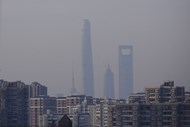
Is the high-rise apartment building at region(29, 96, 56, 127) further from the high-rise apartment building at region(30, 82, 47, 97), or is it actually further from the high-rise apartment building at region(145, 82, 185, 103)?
the high-rise apartment building at region(145, 82, 185, 103)

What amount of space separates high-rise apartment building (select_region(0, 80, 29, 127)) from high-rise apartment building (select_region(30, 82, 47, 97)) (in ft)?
15.0

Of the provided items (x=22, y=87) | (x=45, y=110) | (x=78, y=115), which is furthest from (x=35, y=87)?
(x=22, y=87)

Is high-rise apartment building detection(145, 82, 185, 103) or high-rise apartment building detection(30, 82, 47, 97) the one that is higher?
high-rise apartment building detection(30, 82, 47, 97)

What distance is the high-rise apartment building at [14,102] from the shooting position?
22.7m

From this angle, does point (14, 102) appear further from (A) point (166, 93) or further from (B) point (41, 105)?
(B) point (41, 105)

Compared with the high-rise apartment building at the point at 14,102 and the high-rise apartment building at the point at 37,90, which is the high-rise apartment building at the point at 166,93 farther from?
the high-rise apartment building at the point at 37,90

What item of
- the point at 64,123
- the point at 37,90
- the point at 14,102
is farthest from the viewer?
the point at 37,90

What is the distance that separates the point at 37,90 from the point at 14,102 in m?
7.67

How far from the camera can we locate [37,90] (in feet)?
103

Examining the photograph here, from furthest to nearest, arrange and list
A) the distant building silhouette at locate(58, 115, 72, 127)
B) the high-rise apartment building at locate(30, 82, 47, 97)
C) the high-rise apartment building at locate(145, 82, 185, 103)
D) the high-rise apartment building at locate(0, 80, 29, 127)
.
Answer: the high-rise apartment building at locate(30, 82, 47, 97) < the high-rise apartment building at locate(145, 82, 185, 103) < the high-rise apartment building at locate(0, 80, 29, 127) < the distant building silhouette at locate(58, 115, 72, 127)

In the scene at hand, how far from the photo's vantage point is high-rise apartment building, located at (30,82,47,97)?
98.6 feet

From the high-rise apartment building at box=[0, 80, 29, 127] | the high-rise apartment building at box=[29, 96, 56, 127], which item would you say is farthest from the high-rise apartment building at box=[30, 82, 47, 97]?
the high-rise apartment building at box=[0, 80, 29, 127]

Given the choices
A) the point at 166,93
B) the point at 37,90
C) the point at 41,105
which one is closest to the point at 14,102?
the point at 166,93

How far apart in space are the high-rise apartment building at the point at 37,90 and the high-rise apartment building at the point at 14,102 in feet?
15.0
